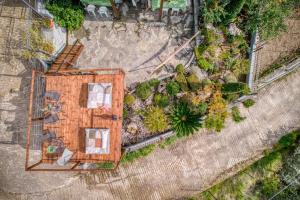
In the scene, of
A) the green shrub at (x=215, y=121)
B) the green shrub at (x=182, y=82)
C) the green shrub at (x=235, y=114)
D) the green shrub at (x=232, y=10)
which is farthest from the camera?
the green shrub at (x=235, y=114)

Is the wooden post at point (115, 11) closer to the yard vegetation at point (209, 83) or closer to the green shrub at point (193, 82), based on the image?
the yard vegetation at point (209, 83)

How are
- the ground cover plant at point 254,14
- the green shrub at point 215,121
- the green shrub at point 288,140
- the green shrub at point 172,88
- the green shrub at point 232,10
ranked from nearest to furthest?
the green shrub at point 232,10 < the ground cover plant at point 254,14 < the green shrub at point 172,88 < the green shrub at point 215,121 < the green shrub at point 288,140

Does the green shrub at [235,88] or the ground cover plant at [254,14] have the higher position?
the ground cover plant at [254,14]

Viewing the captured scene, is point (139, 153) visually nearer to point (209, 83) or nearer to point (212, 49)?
point (209, 83)

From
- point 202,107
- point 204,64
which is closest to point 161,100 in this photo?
point 202,107

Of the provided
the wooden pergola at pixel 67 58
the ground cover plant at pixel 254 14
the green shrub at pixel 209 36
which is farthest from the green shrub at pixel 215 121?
the wooden pergola at pixel 67 58

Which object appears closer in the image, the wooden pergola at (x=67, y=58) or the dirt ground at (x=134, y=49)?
the wooden pergola at (x=67, y=58)

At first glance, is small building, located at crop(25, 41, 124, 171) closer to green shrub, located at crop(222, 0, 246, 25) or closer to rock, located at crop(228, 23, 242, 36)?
green shrub, located at crop(222, 0, 246, 25)
